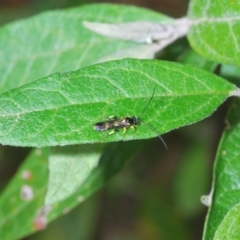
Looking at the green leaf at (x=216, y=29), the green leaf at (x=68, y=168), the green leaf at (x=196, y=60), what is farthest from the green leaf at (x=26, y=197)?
the green leaf at (x=216, y=29)

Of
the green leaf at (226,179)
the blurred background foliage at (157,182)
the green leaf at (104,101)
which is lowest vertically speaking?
the blurred background foliage at (157,182)

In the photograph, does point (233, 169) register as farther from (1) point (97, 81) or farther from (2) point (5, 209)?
(2) point (5, 209)

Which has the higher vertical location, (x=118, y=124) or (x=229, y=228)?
(x=118, y=124)

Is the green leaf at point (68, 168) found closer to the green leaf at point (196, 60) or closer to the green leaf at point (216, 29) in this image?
the green leaf at point (216, 29)

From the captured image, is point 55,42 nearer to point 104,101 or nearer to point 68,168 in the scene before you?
point 68,168

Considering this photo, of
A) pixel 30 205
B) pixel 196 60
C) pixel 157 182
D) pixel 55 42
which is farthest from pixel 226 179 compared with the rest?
pixel 157 182
